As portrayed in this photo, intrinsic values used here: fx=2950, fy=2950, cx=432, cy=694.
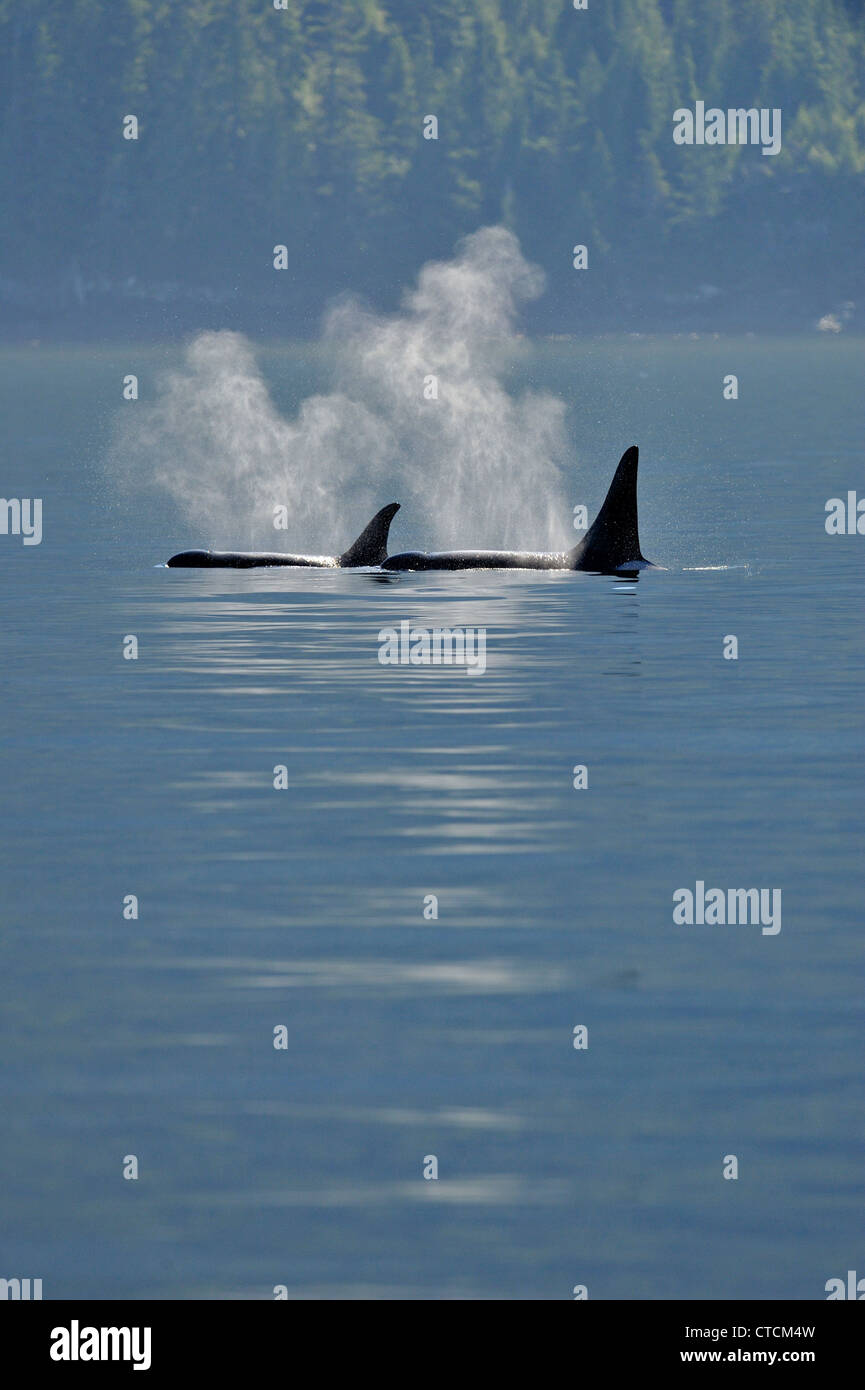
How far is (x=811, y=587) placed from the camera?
48.2 m

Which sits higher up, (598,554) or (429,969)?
(598,554)

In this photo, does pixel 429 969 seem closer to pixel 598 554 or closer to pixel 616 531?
pixel 616 531

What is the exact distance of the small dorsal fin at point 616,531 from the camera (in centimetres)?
4978

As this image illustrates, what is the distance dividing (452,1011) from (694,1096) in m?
2.32

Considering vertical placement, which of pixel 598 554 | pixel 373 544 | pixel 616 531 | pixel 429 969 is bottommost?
pixel 429 969

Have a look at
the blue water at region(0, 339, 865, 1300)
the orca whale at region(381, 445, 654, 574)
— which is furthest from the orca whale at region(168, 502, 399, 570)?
the blue water at region(0, 339, 865, 1300)

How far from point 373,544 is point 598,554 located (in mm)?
4264

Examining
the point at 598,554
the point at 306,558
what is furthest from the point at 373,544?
the point at 598,554

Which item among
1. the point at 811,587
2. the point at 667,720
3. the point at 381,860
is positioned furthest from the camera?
the point at 811,587

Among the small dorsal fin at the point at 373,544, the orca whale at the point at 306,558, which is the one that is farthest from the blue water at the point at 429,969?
the orca whale at the point at 306,558

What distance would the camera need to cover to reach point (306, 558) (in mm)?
53688

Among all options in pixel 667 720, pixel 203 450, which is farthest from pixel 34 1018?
pixel 203 450
